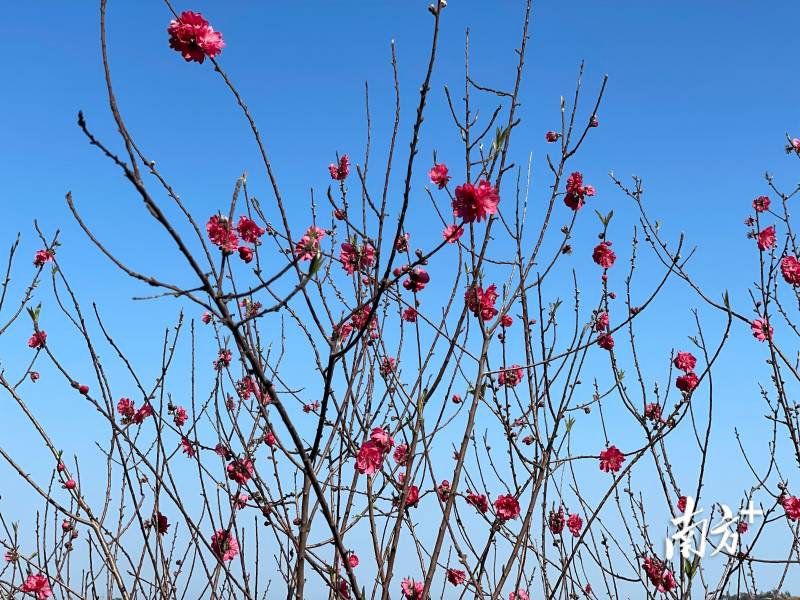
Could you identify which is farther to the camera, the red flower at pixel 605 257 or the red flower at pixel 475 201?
the red flower at pixel 605 257

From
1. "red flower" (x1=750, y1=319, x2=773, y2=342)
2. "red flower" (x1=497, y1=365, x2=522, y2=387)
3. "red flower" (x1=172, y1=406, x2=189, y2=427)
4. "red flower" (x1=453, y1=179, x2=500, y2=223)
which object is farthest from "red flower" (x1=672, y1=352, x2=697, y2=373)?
"red flower" (x1=172, y1=406, x2=189, y2=427)

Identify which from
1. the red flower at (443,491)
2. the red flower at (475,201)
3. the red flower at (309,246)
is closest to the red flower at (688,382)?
the red flower at (443,491)

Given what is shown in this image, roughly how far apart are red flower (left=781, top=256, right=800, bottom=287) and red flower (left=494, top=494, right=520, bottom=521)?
2.36 m

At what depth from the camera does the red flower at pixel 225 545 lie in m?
2.95

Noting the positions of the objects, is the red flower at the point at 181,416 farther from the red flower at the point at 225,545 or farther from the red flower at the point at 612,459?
the red flower at the point at 612,459

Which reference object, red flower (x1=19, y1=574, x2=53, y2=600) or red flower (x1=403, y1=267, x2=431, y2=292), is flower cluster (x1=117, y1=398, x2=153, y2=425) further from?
red flower (x1=403, y1=267, x2=431, y2=292)

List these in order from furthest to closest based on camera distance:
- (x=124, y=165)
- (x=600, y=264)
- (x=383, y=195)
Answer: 1. (x=600, y=264)
2. (x=383, y=195)
3. (x=124, y=165)

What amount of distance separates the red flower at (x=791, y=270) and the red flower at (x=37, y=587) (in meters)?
4.54

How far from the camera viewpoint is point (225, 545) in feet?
9.96

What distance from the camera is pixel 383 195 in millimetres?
2469

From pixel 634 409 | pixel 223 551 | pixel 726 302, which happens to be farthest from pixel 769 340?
pixel 223 551

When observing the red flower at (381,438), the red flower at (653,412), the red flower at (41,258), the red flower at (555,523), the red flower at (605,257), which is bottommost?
the red flower at (381,438)

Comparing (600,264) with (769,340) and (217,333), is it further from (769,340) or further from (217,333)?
(217,333)

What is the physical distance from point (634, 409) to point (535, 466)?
1.03 meters
